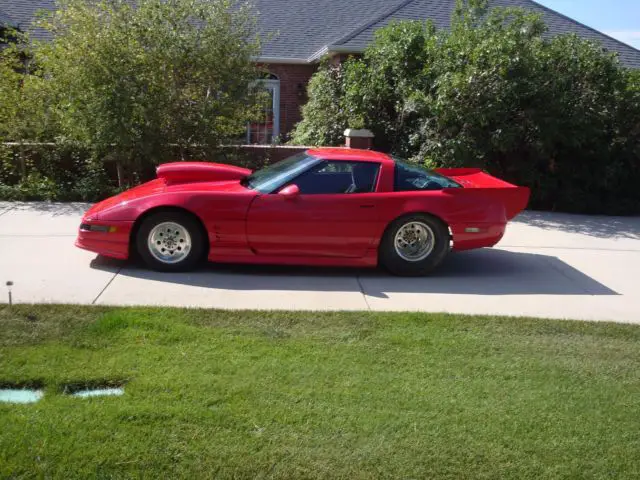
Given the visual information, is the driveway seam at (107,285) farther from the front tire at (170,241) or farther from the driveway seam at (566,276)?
the driveway seam at (566,276)

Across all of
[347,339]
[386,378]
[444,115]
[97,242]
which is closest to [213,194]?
[97,242]

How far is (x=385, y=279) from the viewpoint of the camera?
23.3ft

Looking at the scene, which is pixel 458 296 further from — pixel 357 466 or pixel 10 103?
pixel 10 103

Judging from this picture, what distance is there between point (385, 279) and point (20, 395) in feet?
12.9

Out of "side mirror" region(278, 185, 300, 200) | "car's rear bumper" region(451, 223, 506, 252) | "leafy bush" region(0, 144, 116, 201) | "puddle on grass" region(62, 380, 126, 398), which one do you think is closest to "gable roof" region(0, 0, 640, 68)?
"leafy bush" region(0, 144, 116, 201)

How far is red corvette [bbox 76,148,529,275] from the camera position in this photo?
684 cm

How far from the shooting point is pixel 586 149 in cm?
1179

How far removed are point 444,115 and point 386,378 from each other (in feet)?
25.0

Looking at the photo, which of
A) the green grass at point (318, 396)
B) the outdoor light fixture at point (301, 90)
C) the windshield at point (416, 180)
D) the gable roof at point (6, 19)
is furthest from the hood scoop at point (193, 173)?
the gable roof at point (6, 19)

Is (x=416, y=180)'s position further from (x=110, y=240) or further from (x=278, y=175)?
(x=110, y=240)

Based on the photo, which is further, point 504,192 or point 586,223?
point 586,223

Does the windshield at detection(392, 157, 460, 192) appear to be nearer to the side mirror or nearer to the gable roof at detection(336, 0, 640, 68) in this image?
the side mirror

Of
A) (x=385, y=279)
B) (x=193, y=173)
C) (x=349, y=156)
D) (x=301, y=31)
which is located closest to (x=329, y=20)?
(x=301, y=31)

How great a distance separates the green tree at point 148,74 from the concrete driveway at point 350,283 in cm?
247
